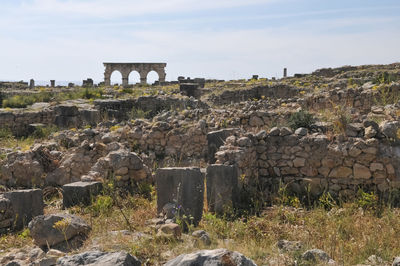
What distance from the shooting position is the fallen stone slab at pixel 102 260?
12.0ft

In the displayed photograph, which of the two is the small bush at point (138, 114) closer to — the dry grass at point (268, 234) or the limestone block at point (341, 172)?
the dry grass at point (268, 234)

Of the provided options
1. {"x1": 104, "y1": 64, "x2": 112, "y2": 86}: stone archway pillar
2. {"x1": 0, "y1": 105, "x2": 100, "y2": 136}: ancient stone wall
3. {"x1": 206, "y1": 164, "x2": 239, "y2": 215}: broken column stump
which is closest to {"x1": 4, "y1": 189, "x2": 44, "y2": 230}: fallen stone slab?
{"x1": 206, "y1": 164, "x2": 239, "y2": 215}: broken column stump

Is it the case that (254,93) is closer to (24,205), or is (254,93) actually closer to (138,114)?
(138,114)

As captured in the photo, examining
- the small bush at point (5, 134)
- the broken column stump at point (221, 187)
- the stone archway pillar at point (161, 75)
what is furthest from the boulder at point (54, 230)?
the stone archway pillar at point (161, 75)

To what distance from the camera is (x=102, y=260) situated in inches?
147

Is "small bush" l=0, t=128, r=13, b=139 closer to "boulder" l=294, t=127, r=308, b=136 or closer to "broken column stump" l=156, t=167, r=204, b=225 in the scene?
"broken column stump" l=156, t=167, r=204, b=225

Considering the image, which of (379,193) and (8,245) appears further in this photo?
(379,193)

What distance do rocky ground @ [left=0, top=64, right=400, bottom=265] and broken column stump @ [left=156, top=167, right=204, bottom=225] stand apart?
0.03 m

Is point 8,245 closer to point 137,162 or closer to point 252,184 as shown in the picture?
point 137,162

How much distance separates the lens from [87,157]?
351 inches

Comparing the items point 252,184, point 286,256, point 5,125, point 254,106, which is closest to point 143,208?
point 252,184

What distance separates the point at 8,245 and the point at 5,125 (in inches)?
398

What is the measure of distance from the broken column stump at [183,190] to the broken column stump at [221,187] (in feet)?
1.13

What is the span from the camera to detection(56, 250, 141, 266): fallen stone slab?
3652 mm
